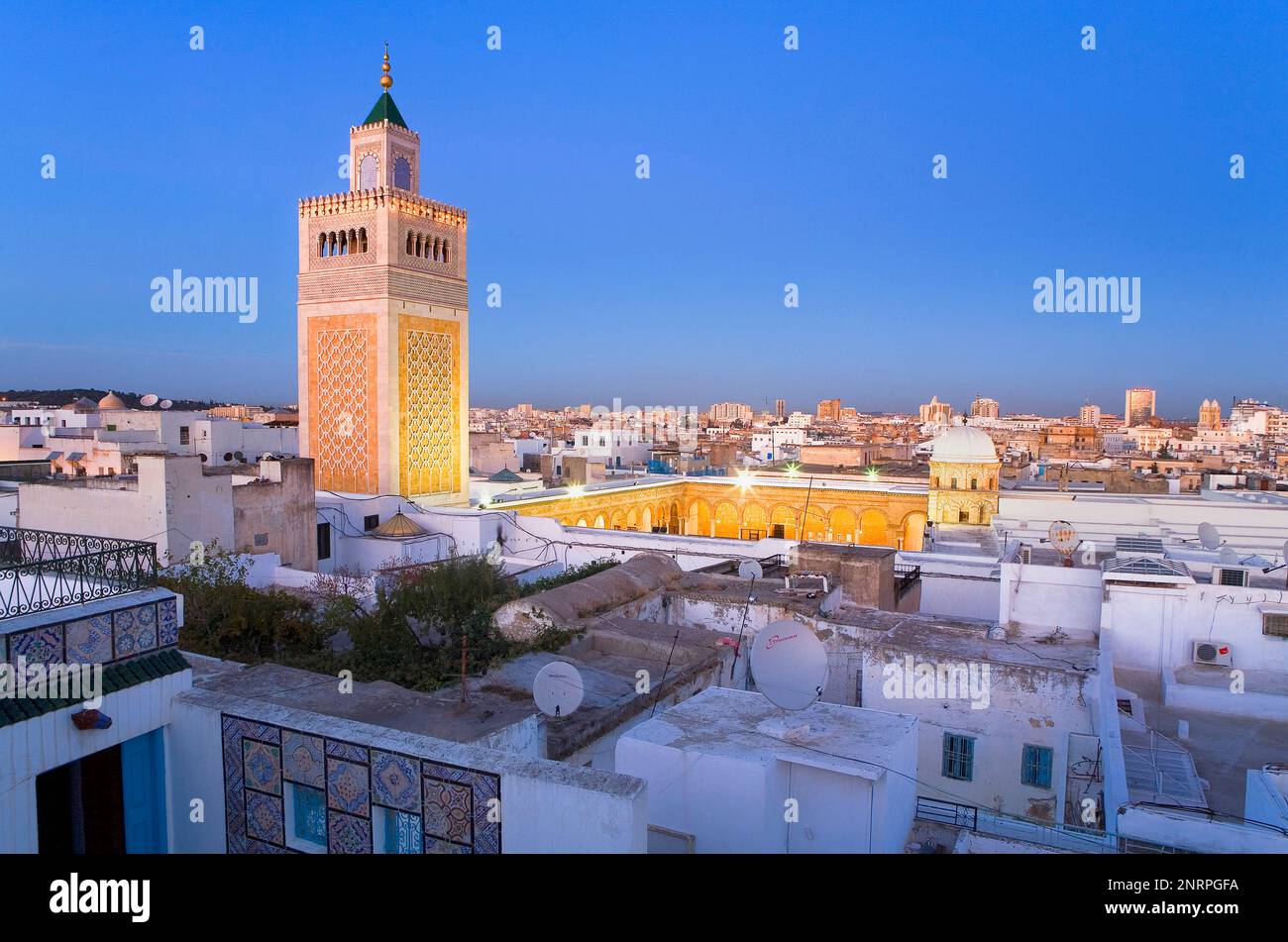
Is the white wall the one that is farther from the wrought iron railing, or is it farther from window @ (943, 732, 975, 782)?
window @ (943, 732, 975, 782)

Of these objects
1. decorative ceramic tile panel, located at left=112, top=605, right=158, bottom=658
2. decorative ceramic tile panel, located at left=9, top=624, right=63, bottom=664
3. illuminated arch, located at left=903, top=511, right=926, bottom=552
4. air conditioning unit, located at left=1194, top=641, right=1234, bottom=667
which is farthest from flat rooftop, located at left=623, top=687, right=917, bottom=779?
illuminated arch, located at left=903, top=511, right=926, bottom=552

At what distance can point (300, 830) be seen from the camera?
4.21 m

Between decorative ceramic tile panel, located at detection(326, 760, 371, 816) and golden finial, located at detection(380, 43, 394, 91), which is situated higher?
golden finial, located at detection(380, 43, 394, 91)

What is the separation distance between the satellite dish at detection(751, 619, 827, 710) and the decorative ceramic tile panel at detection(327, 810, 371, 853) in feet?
8.28

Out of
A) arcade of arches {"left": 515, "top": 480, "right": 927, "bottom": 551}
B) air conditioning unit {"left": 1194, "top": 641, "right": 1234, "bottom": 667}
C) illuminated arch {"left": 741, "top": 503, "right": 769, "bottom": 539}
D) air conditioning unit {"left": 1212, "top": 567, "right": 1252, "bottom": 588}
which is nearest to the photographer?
air conditioning unit {"left": 1194, "top": 641, "right": 1234, "bottom": 667}

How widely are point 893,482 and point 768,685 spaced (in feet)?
75.0

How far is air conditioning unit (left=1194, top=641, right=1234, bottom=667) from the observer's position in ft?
30.1

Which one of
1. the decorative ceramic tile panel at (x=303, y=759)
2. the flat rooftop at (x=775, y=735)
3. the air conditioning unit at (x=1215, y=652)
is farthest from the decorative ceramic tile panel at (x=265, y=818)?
the air conditioning unit at (x=1215, y=652)

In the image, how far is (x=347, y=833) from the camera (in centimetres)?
404

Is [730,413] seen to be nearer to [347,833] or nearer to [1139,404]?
[1139,404]

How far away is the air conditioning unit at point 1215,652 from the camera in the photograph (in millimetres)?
9164

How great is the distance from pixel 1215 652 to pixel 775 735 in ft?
21.1

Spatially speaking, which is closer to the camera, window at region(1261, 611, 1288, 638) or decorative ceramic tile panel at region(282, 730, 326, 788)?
decorative ceramic tile panel at region(282, 730, 326, 788)
